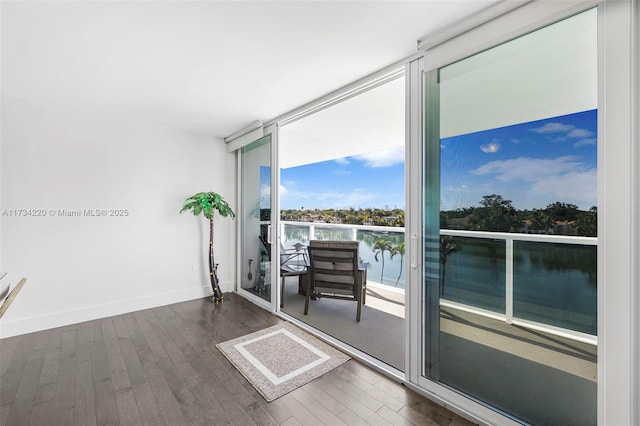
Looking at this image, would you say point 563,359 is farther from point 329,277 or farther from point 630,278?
point 329,277

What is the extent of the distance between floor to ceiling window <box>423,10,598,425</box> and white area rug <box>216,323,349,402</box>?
37.6 inches

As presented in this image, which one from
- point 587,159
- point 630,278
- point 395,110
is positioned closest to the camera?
point 630,278

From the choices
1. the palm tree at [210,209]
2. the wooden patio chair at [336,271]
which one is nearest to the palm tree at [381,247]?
the wooden patio chair at [336,271]

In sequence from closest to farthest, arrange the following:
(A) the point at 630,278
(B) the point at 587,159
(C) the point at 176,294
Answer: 1. (A) the point at 630,278
2. (B) the point at 587,159
3. (C) the point at 176,294

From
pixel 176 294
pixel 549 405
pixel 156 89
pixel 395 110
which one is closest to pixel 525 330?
pixel 549 405

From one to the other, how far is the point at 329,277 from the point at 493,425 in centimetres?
210

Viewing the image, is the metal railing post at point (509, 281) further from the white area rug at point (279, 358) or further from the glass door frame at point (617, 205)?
the white area rug at point (279, 358)

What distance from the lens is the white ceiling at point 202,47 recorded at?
162 cm

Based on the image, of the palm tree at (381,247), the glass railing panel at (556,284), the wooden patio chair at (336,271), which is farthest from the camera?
the palm tree at (381,247)

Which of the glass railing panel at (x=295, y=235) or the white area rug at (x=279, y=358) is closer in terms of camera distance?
the white area rug at (x=279, y=358)

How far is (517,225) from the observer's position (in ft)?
5.31

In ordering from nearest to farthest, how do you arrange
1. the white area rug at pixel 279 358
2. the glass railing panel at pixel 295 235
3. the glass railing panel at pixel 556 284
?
the glass railing panel at pixel 556 284, the white area rug at pixel 279 358, the glass railing panel at pixel 295 235

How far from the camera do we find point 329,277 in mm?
3480

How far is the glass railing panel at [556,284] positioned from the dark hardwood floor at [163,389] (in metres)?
0.87
